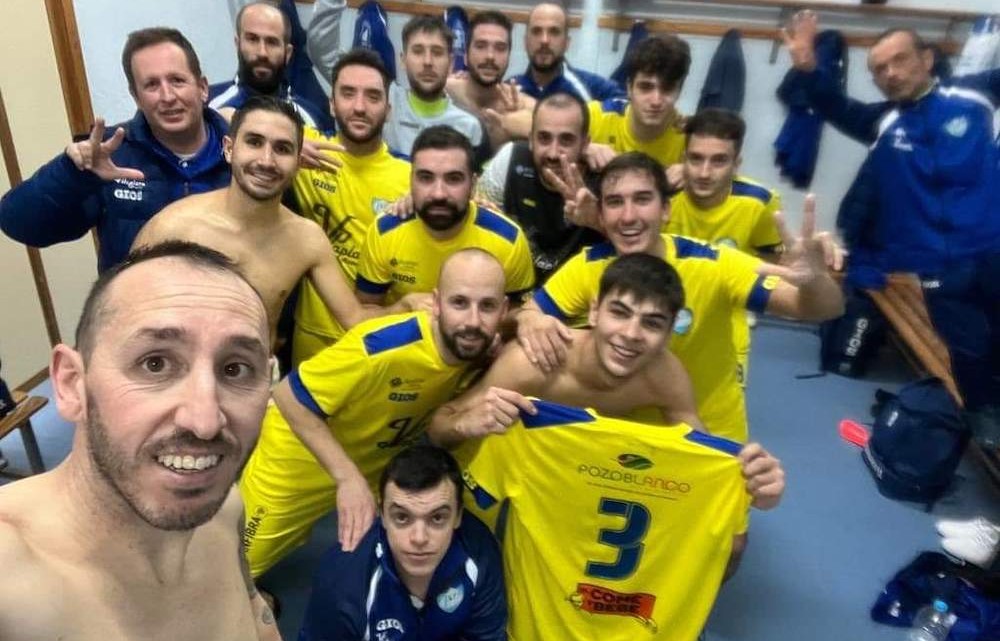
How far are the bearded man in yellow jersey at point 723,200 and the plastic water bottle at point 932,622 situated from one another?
101cm

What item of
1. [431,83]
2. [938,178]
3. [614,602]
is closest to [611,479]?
[614,602]

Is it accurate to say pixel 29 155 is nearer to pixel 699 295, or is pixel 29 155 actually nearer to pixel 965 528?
pixel 699 295

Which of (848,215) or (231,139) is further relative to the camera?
(848,215)

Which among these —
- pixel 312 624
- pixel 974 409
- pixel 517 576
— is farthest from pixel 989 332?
pixel 312 624

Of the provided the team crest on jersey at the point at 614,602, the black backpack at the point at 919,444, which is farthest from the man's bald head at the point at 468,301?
the black backpack at the point at 919,444

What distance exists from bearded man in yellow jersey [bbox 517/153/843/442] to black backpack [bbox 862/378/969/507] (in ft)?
4.16

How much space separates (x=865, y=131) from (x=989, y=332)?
4.27 ft

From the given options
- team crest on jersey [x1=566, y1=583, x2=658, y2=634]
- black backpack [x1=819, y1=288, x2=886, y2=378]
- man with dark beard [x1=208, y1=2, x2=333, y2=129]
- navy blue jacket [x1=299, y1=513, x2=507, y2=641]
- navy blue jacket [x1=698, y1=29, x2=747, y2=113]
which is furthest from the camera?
navy blue jacket [x1=698, y1=29, x2=747, y2=113]

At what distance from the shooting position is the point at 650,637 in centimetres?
219

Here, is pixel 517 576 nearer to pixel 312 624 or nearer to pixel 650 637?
pixel 650 637

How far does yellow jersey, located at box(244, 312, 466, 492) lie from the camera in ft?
7.42

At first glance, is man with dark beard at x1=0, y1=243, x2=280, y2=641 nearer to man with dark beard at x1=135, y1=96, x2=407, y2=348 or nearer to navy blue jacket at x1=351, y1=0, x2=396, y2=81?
man with dark beard at x1=135, y1=96, x2=407, y2=348

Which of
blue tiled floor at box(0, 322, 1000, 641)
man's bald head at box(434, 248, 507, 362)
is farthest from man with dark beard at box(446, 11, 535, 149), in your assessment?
blue tiled floor at box(0, 322, 1000, 641)

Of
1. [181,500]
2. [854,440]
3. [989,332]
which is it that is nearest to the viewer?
[181,500]
